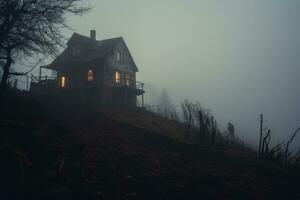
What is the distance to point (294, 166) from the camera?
50.0ft

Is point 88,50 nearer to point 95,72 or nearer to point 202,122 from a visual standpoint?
point 95,72

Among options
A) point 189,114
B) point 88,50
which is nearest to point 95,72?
point 88,50

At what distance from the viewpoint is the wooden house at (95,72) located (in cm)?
3303

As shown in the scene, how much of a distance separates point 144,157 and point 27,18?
30.0ft

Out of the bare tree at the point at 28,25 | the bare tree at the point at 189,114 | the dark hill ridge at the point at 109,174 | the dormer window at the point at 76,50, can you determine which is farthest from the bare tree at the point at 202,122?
the dormer window at the point at 76,50

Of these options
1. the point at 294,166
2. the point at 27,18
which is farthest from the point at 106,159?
the point at 294,166

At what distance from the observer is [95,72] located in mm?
33938

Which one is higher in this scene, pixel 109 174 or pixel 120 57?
pixel 120 57

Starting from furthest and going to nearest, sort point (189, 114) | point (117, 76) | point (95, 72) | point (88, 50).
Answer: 1. point (88, 50)
2. point (117, 76)
3. point (95, 72)
4. point (189, 114)

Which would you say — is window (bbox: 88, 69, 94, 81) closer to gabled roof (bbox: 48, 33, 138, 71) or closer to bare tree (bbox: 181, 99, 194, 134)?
gabled roof (bbox: 48, 33, 138, 71)

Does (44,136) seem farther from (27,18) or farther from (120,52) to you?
(120,52)

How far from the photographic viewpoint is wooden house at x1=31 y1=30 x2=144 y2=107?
33031mm

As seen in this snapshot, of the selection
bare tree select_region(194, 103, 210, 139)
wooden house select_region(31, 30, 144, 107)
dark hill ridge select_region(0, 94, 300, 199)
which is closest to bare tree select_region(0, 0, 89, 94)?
dark hill ridge select_region(0, 94, 300, 199)

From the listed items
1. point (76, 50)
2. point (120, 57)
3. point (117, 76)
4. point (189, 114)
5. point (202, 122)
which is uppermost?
point (76, 50)
